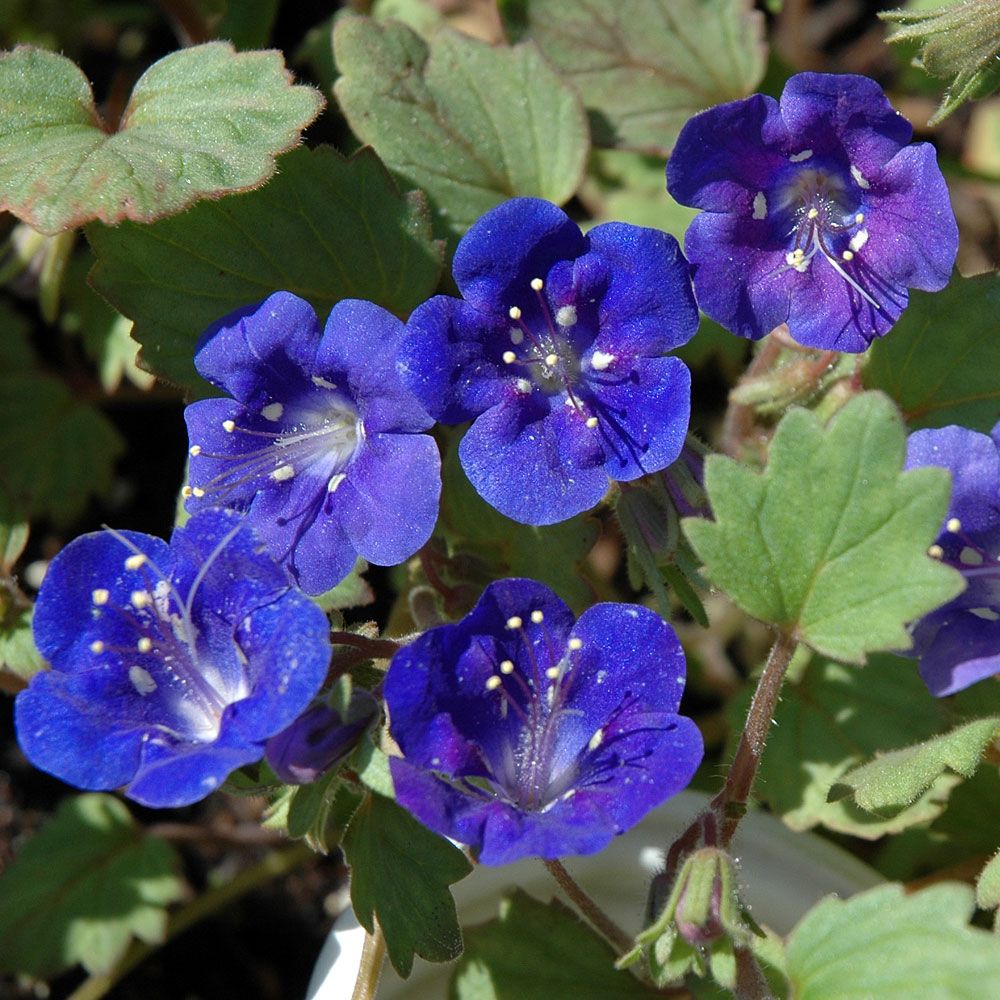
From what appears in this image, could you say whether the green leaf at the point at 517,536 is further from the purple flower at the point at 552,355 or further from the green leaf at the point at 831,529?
the green leaf at the point at 831,529

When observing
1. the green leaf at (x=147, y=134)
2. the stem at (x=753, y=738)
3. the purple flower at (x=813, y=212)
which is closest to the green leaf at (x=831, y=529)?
the stem at (x=753, y=738)

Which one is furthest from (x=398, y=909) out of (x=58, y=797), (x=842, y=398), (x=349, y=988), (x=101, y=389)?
(x=101, y=389)

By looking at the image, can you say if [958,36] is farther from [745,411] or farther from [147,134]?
[147,134]

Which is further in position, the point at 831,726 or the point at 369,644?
the point at 831,726

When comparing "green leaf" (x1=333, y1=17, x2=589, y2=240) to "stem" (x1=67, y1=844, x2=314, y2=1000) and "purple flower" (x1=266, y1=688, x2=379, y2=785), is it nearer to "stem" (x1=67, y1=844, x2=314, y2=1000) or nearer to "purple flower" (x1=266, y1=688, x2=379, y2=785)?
"purple flower" (x1=266, y1=688, x2=379, y2=785)

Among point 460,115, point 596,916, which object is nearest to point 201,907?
point 596,916
